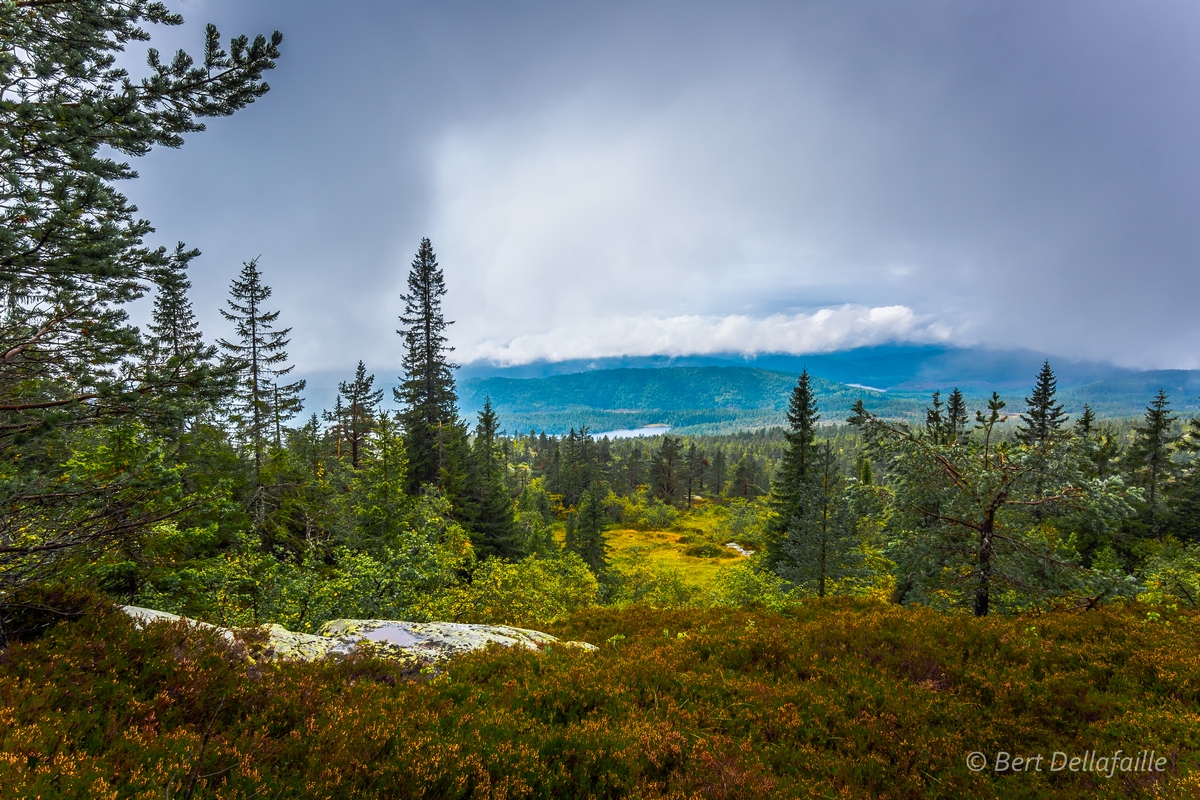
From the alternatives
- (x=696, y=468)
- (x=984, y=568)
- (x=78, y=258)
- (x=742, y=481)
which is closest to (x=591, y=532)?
(x=984, y=568)

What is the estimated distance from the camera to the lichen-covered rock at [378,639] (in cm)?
646

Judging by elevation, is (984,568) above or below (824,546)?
above

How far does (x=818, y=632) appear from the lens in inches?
327

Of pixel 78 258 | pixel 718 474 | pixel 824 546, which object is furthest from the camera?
pixel 718 474

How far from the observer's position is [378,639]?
7562 mm

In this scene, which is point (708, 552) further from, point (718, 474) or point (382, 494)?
point (718, 474)

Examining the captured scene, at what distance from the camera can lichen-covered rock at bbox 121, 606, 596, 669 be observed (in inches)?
254

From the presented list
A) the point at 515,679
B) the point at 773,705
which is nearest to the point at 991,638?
the point at 773,705

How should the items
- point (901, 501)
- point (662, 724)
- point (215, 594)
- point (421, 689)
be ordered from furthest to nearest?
point (215, 594) → point (901, 501) → point (421, 689) → point (662, 724)

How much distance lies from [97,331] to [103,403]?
1.00m

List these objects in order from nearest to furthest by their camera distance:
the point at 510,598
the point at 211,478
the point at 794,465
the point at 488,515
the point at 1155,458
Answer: the point at 510,598 < the point at 211,478 < the point at 794,465 < the point at 488,515 < the point at 1155,458

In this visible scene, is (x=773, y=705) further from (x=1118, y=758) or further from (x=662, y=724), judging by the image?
(x=1118, y=758)

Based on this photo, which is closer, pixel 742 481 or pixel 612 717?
pixel 612 717

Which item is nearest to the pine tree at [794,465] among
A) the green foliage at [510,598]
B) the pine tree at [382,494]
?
the green foliage at [510,598]
